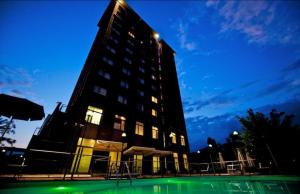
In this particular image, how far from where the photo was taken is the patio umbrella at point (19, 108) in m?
7.01

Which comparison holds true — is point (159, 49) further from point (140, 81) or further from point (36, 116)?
point (36, 116)

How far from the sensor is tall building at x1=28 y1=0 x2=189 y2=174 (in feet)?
43.2

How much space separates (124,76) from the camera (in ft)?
73.0

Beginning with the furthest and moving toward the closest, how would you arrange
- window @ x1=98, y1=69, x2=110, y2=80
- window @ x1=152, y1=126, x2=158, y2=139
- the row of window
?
window @ x1=152, y1=126, x2=158, y2=139
window @ x1=98, y1=69, x2=110, y2=80
the row of window

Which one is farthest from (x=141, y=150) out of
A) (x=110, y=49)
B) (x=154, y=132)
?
(x=110, y=49)

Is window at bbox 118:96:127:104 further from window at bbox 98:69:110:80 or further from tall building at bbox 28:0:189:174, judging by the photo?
window at bbox 98:69:110:80

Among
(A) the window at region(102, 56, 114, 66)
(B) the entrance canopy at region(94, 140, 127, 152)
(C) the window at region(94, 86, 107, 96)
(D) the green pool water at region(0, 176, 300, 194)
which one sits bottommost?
(D) the green pool water at region(0, 176, 300, 194)

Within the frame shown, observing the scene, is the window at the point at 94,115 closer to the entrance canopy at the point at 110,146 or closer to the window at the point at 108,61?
the entrance canopy at the point at 110,146

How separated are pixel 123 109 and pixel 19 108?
12299mm

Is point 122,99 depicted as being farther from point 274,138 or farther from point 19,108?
point 274,138

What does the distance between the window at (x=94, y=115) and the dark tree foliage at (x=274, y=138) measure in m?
14.9

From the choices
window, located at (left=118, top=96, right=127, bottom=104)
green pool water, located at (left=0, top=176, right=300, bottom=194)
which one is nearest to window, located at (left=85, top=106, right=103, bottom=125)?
window, located at (left=118, top=96, right=127, bottom=104)

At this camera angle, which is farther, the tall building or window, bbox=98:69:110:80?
window, bbox=98:69:110:80

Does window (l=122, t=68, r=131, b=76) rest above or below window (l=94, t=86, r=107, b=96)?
above
